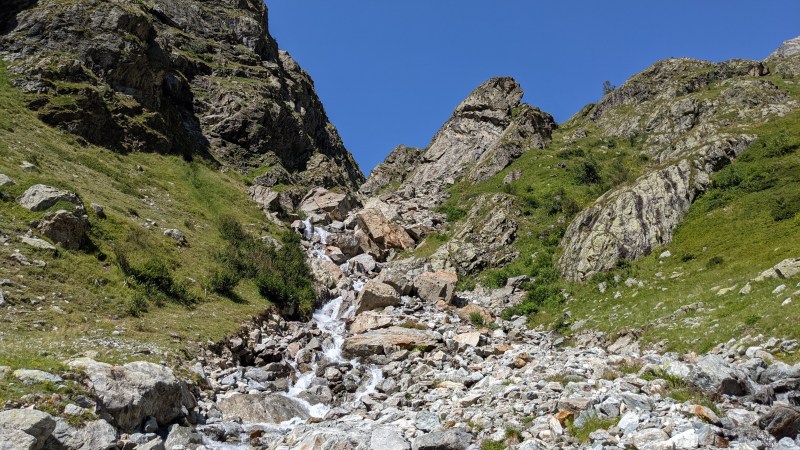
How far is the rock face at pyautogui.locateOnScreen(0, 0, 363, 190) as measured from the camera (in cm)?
4841

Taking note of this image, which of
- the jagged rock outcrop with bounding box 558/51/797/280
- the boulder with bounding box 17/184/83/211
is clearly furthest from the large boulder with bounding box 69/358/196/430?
the jagged rock outcrop with bounding box 558/51/797/280

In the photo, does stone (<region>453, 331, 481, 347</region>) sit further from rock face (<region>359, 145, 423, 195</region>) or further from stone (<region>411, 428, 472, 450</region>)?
rock face (<region>359, 145, 423, 195</region>)

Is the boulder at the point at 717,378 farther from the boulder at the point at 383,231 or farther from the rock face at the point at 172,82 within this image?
the rock face at the point at 172,82

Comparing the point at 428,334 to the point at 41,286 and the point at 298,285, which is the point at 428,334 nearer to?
the point at 298,285

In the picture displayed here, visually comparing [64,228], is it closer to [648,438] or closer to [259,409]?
[259,409]

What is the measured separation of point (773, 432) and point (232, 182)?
2177 inches

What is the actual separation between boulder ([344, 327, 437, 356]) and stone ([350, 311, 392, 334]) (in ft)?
5.47

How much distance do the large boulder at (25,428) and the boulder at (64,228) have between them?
626 inches

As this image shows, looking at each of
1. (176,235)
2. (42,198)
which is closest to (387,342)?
(176,235)

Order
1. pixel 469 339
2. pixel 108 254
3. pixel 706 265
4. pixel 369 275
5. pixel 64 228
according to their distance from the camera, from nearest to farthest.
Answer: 1. pixel 469 339
2. pixel 706 265
3. pixel 64 228
4. pixel 108 254
5. pixel 369 275

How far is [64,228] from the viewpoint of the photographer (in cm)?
2530

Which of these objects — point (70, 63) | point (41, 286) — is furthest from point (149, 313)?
point (70, 63)

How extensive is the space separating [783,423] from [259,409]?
53.4ft

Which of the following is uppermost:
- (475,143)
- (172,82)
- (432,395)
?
(172,82)
